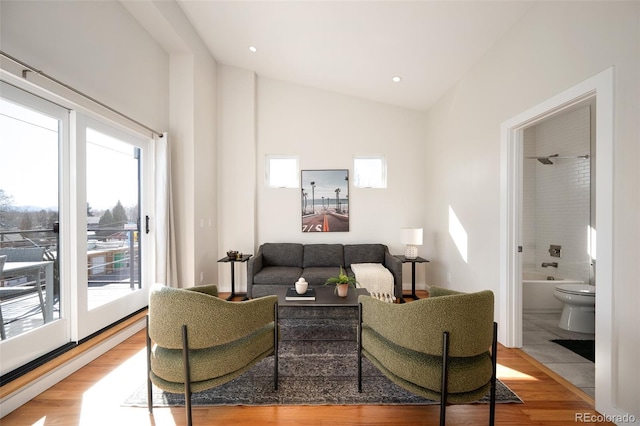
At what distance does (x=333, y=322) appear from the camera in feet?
9.64

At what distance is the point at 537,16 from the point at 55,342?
454cm

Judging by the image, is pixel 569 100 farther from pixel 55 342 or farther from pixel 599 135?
pixel 55 342

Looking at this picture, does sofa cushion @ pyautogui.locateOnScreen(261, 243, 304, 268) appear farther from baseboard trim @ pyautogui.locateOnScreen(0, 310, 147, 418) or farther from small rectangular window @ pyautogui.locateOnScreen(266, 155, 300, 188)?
baseboard trim @ pyautogui.locateOnScreen(0, 310, 147, 418)

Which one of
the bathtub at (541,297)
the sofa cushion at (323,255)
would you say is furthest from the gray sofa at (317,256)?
the bathtub at (541,297)

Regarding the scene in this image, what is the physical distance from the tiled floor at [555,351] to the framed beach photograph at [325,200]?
99.9 inches

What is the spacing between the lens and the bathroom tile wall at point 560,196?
3.38 meters

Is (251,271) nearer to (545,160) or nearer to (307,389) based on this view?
(307,389)

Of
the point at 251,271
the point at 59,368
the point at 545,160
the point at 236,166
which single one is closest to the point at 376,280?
the point at 251,271

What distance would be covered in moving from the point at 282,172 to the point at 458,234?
2742mm

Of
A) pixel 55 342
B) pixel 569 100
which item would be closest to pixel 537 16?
pixel 569 100

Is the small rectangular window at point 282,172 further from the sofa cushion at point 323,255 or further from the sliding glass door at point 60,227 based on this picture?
the sliding glass door at point 60,227

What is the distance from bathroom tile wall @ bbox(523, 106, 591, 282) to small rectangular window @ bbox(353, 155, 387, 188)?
2139 millimetres

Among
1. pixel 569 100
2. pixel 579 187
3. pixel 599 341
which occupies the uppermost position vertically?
pixel 569 100

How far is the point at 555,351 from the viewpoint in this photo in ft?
7.63
